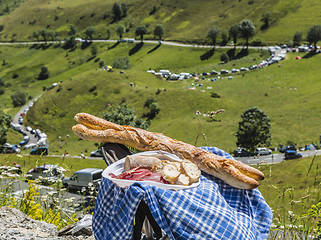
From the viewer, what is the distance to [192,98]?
76000mm

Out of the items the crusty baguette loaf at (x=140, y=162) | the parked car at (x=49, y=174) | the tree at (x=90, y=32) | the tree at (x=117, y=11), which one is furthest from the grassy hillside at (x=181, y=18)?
the crusty baguette loaf at (x=140, y=162)

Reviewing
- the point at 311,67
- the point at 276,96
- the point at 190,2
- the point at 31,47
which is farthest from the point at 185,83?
the point at 31,47

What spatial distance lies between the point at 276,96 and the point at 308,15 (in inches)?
2686

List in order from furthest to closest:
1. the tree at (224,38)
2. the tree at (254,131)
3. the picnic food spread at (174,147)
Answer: the tree at (224,38) → the tree at (254,131) → the picnic food spread at (174,147)

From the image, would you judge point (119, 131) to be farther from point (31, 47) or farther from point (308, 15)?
point (31, 47)

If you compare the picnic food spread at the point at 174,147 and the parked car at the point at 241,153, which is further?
the parked car at the point at 241,153

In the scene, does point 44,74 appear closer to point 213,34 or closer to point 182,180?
point 213,34

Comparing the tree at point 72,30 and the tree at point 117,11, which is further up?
the tree at point 117,11

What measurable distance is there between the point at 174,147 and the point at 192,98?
71591 mm

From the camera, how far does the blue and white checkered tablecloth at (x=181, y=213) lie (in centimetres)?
353

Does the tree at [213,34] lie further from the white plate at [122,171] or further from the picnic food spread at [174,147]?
the white plate at [122,171]

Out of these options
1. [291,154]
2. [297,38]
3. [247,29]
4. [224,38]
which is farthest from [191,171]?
[224,38]

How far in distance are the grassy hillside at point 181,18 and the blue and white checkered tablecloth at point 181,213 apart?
128 metres

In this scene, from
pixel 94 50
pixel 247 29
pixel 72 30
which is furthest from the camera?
pixel 72 30
